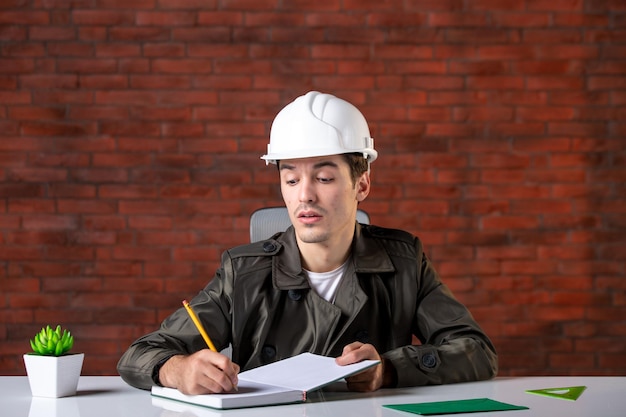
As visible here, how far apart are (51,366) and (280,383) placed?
0.46 m

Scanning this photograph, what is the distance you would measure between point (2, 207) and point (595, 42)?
2837 mm

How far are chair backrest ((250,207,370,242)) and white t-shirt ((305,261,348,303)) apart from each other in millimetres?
295

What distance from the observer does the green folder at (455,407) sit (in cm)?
151

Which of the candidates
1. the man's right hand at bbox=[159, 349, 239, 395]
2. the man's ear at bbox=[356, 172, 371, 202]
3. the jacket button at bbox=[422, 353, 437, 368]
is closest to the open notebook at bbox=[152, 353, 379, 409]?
the man's right hand at bbox=[159, 349, 239, 395]

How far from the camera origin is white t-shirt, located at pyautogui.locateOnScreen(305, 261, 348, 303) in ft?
7.18

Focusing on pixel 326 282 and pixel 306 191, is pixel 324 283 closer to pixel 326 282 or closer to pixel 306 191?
pixel 326 282

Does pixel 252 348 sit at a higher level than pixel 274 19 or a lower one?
lower

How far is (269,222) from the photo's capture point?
8.16 ft

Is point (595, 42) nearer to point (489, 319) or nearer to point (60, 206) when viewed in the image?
point (489, 319)

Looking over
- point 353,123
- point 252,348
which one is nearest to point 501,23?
point 353,123

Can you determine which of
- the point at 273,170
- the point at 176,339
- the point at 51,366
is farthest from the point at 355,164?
the point at 273,170

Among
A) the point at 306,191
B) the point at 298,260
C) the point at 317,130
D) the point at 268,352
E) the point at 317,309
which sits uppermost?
the point at 317,130

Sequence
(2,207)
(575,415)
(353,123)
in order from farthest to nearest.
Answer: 1. (2,207)
2. (353,123)
3. (575,415)

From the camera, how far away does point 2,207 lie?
12.7ft
